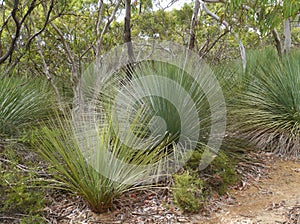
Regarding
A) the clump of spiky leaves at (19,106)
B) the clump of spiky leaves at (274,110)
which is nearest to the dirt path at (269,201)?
the clump of spiky leaves at (274,110)

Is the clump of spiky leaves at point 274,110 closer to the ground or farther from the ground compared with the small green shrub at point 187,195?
farther from the ground

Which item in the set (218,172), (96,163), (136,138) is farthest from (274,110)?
(96,163)

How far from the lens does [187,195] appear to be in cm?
261

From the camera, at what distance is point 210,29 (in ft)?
23.5

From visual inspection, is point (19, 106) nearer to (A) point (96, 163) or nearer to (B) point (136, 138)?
(B) point (136, 138)

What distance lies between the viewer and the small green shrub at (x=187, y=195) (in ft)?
8.53

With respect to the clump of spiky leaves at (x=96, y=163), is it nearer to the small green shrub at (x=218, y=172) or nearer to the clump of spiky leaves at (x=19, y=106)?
the small green shrub at (x=218, y=172)

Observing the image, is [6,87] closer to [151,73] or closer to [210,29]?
[151,73]

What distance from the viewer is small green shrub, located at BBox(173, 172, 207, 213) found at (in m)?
2.60

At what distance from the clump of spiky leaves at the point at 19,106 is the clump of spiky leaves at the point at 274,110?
2.73 metres

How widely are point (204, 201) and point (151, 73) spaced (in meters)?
1.61

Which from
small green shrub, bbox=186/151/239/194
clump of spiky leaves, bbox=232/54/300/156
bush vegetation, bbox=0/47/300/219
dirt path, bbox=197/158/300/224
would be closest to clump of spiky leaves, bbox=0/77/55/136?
bush vegetation, bbox=0/47/300/219

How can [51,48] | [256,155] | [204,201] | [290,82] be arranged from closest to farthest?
[204,201] → [256,155] → [290,82] → [51,48]

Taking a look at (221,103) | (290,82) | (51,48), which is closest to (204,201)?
(221,103)
